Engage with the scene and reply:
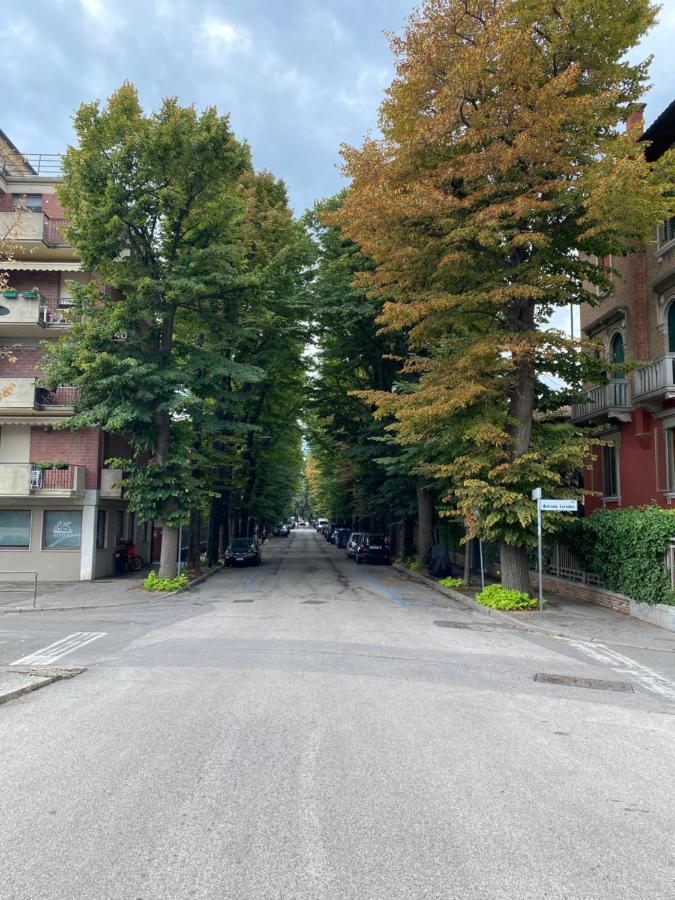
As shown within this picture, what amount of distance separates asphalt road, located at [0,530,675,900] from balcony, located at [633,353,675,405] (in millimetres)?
10359

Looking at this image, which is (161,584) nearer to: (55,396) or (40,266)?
(55,396)

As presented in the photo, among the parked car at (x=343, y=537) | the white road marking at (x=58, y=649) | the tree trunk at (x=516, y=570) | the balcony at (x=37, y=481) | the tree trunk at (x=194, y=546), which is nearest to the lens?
the white road marking at (x=58, y=649)

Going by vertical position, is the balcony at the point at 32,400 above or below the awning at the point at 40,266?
below

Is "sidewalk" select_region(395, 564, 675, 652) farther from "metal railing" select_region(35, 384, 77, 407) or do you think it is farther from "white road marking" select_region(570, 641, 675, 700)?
"metal railing" select_region(35, 384, 77, 407)

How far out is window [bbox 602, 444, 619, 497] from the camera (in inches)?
906

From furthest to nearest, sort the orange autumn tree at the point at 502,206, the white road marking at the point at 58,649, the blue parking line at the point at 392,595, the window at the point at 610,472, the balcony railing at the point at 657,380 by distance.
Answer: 1. the window at the point at 610,472
2. the balcony railing at the point at 657,380
3. the blue parking line at the point at 392,595
4. the orange autumn tree at the point at 502,206
5. the white road marking at the point at 58,649

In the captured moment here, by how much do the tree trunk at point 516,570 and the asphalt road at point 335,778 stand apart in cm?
627

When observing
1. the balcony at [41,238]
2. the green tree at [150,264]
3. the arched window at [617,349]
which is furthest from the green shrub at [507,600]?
the balcony at [41,238]

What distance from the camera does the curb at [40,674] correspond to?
8.02 m

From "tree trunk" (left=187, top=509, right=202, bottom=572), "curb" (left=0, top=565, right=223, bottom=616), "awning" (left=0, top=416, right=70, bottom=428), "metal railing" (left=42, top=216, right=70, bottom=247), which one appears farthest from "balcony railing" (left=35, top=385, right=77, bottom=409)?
"curb" (left=0, top=565, right=223, bottom=616)

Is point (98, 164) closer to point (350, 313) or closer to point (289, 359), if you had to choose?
point (350, 313)

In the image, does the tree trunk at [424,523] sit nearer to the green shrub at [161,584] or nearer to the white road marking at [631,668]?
the green shrub at [161,584]

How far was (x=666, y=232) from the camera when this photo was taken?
782 inches

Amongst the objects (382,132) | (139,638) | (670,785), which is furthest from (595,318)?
(670,785)
